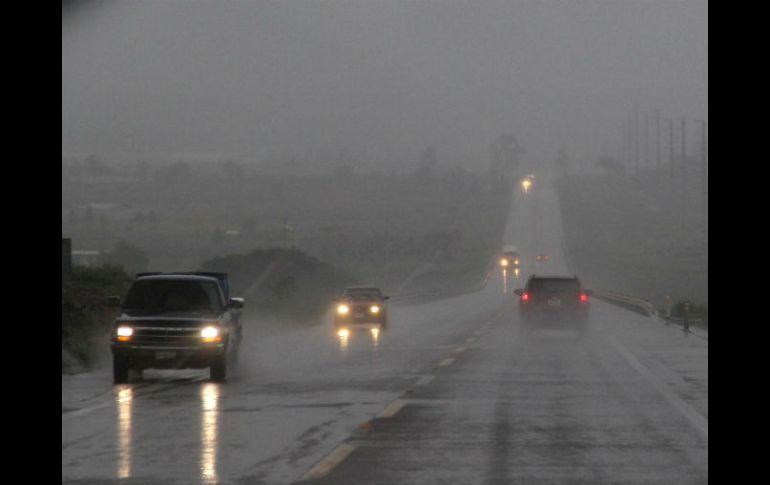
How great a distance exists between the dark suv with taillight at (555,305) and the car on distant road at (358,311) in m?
8.17

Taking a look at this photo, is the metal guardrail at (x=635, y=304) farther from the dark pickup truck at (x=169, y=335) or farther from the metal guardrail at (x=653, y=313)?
the dark pickup truck at (x=169, y=335)

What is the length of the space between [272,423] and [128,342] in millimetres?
7325

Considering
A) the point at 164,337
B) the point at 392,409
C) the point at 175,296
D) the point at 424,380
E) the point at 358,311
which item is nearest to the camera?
the point at 392,409

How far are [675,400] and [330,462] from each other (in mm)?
Answer: 8059

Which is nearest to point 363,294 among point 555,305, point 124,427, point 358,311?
point 358,311

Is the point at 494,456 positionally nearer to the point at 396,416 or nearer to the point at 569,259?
the point at 396,416

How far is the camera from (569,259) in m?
141

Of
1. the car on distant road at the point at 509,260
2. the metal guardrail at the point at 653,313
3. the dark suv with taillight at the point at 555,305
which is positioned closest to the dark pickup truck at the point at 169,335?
the dark suv with taillight at the point at 555,305

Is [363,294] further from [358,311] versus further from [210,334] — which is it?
[210,334]

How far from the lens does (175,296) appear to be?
2478 cm

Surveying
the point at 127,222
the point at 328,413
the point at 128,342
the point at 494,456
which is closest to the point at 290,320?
the point at 128,342

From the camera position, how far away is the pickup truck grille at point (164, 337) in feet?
75.7
